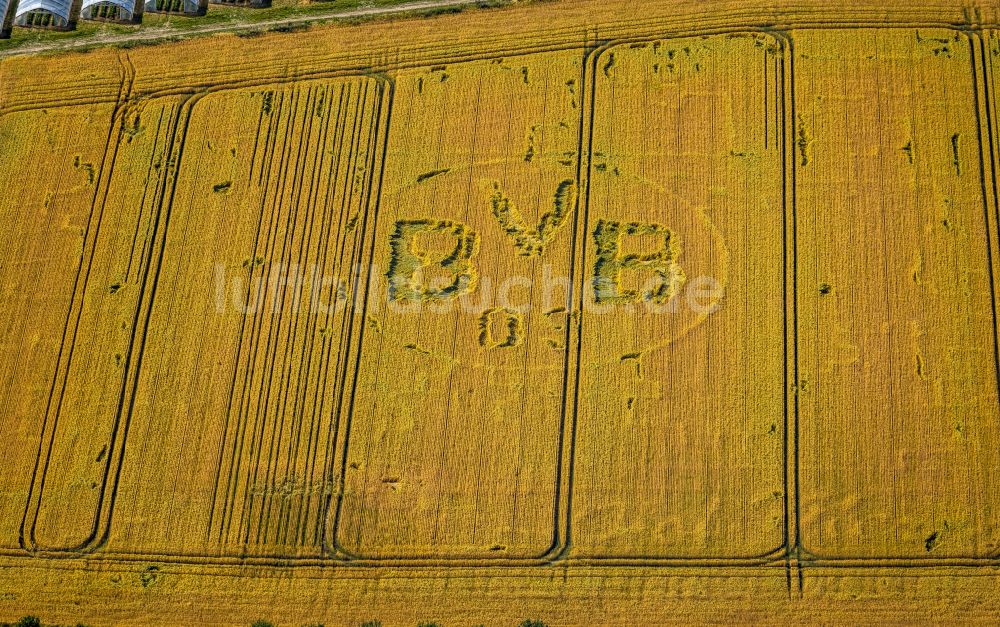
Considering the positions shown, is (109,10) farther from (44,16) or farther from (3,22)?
(3,22)

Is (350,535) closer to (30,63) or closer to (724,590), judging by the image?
(724,590)

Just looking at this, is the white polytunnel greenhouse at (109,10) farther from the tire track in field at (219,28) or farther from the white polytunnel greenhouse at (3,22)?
the white polytunnel greenhouse at (3,22)

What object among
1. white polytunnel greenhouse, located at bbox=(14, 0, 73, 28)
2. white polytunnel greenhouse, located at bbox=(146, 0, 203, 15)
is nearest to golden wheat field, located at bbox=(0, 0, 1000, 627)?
white polytunnel greenhouse, located at bbox=(146, 0, 203, 15)

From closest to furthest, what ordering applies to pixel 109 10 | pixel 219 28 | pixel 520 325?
pixel 520 325
pixel 219 28
pixel 109 10

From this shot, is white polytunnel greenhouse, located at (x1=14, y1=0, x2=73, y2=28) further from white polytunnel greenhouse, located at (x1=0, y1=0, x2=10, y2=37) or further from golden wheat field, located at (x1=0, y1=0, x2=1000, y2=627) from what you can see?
golden wheat field, located at (x1=0, y1=0, x2=1000, y2=627)

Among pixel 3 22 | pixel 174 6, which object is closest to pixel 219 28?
pixel 174 6

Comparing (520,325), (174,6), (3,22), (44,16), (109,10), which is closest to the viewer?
(520,325)

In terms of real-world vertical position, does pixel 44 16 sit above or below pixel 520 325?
above
